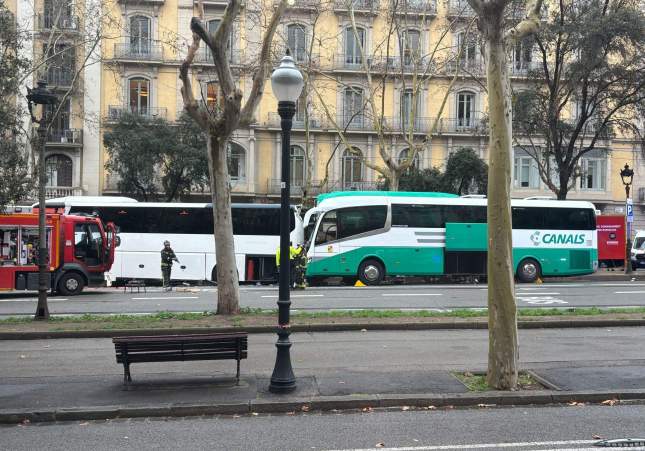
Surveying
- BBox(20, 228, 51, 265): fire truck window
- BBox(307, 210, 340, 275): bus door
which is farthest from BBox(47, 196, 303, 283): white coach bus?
BBox(20, 228, 51, 265): fire truck window

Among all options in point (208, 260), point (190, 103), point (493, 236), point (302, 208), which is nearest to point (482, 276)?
point (302, 208)

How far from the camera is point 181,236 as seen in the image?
2645 cm

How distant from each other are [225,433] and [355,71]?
3693cm

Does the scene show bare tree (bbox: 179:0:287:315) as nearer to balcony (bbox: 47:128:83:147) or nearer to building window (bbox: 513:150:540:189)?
balcony (bbox: 47:128:83:147)

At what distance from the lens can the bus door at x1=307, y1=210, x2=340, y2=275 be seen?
82.6ft

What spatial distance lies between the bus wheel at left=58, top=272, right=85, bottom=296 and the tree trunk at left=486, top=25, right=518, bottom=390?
17773 millimetres

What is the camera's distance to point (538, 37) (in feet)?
88.9

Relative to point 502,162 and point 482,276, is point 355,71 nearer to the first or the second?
point 482,276

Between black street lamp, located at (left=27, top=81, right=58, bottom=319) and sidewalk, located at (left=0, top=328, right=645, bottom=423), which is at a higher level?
black street lamp, located at (left=27, top=81, right=58, bottom=319)

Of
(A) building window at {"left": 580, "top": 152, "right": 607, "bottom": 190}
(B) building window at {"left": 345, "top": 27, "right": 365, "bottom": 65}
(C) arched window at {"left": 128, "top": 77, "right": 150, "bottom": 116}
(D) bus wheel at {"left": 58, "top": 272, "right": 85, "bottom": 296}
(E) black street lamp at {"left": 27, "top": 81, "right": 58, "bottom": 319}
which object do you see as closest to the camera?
(E) black street lamp at {"left": 27, "top": 81, "right": 58, "bottom": 319}

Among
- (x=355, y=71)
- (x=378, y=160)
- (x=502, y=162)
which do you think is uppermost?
(x=355, y=71)

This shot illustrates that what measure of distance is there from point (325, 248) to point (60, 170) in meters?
23.5

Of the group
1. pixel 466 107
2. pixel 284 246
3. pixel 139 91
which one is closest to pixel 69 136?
pixel 139 91

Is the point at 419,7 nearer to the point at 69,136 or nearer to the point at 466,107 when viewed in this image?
the point at 466,107
